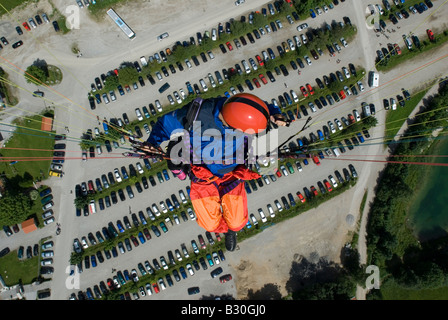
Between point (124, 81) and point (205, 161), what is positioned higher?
point (124, 81)

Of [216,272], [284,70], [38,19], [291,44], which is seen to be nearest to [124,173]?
[216,272]

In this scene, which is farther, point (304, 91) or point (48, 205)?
point (304, 91)

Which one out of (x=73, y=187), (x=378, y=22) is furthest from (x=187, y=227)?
(x=378, y=22)

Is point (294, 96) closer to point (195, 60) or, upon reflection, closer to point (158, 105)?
point (195, 60)

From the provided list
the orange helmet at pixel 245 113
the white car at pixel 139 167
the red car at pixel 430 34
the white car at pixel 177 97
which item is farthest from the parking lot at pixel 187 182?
the orange helmet at pixel 245 113

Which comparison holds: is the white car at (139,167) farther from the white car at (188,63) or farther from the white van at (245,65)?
the white van at (245,65)

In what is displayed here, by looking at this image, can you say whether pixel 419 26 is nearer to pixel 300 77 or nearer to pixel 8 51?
pixel 300 77
